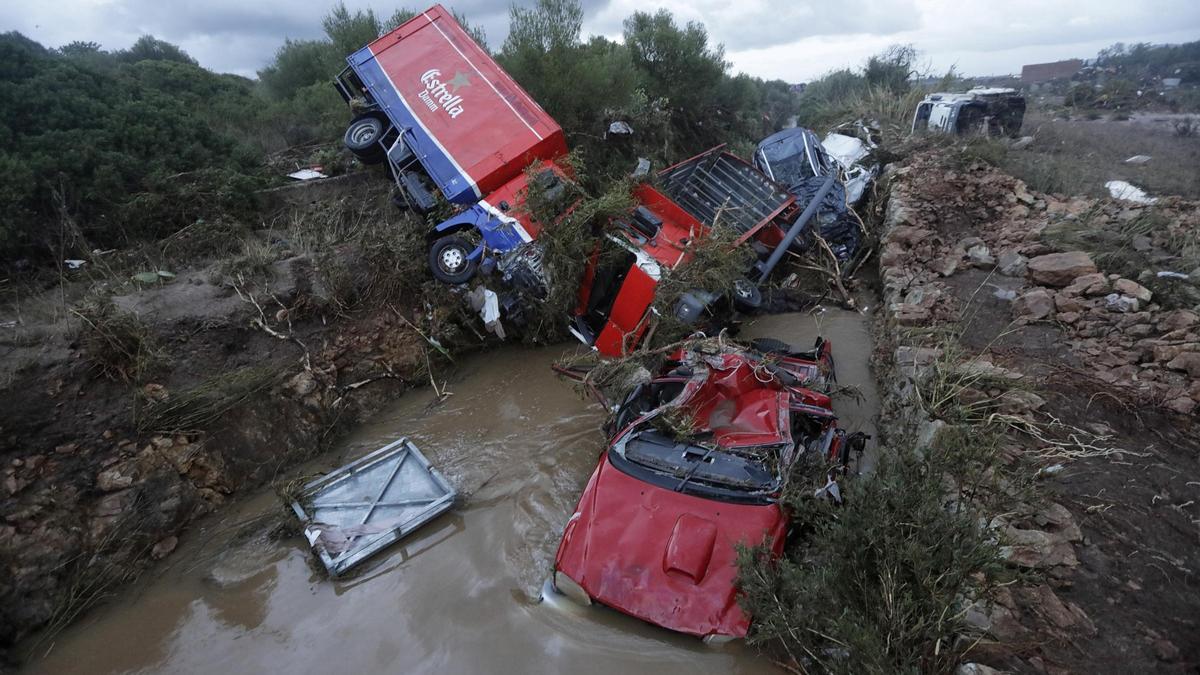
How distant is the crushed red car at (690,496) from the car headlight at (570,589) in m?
0.01

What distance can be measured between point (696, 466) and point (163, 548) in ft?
A: 14.0

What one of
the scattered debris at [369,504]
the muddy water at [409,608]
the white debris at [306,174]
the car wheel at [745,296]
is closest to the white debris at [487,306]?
the muddy water at [409,608]

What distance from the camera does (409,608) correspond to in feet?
13.0

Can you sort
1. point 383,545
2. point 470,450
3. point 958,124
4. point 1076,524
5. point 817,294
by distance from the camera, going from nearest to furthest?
1. point 1076,524
2. point 383,545
3. point 470,450
4. point 817,294
5. point 958,124

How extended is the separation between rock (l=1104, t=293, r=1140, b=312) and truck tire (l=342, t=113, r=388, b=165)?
322 inches

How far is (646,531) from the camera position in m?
3.60

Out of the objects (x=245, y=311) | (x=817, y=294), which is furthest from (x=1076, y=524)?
(x=245, y=311)

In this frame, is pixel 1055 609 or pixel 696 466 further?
pixel 696 466

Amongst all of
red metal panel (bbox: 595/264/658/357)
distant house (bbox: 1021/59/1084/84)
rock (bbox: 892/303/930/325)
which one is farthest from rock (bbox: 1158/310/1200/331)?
distant house (bbox: 1021/59/1084/84)

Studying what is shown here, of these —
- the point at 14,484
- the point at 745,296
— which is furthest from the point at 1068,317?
the point at 14,484

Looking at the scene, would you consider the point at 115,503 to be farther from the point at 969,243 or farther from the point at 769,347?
the point at 969,243

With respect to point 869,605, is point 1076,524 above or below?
below

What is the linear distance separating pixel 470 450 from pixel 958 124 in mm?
11472

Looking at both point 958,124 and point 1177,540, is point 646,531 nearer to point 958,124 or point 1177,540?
point 1177,540
